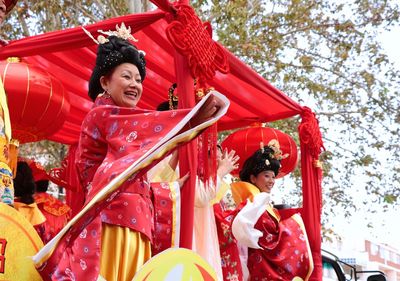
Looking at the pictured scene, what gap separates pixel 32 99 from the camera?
4.14 m

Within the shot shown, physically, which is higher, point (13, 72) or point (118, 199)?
point (13, 72)

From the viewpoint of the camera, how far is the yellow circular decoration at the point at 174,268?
7.19ft

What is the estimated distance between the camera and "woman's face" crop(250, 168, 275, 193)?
15.7ft

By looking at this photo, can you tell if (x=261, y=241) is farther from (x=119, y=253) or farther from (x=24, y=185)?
(x=119, y=253)

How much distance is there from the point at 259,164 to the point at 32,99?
180 cm

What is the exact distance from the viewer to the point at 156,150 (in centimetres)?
→ 220

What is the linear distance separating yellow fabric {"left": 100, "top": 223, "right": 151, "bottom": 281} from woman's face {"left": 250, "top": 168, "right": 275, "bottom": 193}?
2386mm

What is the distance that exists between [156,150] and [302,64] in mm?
7671

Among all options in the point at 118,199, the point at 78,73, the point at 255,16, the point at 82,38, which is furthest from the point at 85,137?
the point at 255,16

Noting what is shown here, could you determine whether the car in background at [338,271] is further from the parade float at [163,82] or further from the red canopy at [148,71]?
the red canopy at [148,71]

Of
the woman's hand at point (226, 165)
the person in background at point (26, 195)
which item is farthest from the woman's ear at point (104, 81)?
the person in background at point (26, 195)

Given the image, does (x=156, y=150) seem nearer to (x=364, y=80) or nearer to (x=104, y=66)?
(x=104, y=66)

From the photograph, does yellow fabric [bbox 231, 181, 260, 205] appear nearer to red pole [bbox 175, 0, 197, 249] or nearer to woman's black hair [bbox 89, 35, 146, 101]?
red pole [bbox 175, 0, 197, 249]

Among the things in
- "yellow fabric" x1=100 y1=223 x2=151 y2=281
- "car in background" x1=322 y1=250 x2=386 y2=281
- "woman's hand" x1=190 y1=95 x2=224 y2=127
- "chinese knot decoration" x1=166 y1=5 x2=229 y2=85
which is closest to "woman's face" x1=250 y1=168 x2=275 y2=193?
"car in background" x1=322 y1=250 x2=386 y2=281
